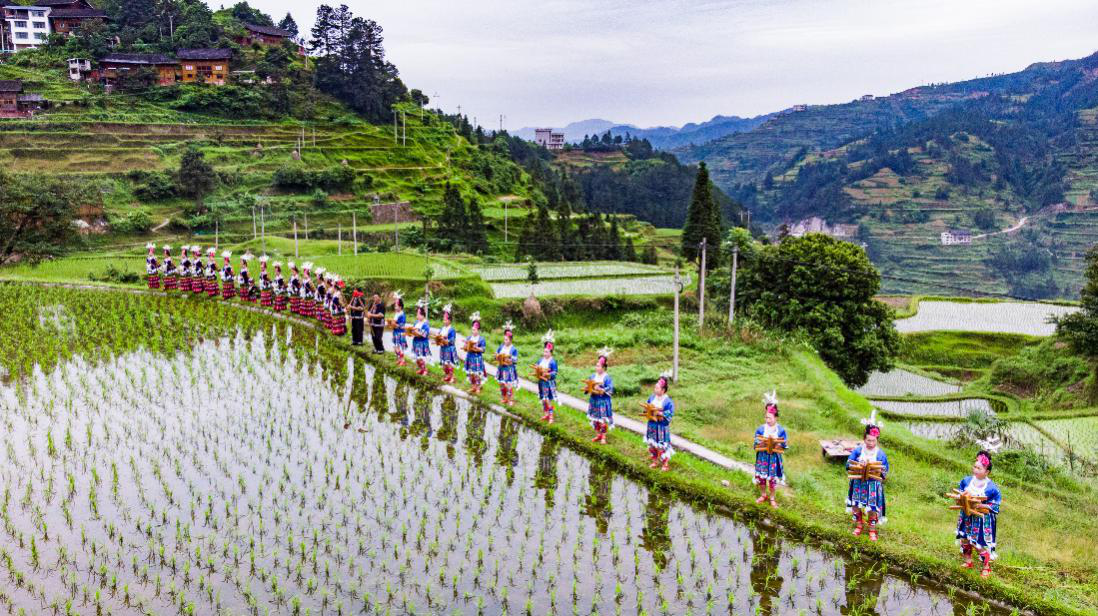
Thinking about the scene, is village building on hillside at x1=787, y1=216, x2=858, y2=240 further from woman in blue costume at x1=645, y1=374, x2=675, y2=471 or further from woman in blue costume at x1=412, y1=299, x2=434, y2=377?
woman in blue costume at x1=645, y1=374, x2=675, y2=471

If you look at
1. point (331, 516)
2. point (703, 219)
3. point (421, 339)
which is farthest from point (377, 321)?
point (703, 219)

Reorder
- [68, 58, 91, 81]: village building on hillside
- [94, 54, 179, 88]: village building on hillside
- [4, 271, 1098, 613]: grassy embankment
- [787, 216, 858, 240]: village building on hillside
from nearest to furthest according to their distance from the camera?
[4, 271, 1098, 613]: grassy embankment < [94, 54, 179, 88]: village building on hillside < [68, 58, 91, 81]: village building on hillside < [787, 216, 858, 240]: village building on hillside

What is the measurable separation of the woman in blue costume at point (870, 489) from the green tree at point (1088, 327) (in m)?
14.3

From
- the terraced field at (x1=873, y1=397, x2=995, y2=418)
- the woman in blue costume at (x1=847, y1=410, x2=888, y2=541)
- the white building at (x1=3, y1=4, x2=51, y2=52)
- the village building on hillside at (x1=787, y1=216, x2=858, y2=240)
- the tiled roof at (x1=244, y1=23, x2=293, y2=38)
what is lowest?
the terraced field at (x1=873, y1=397, x2=995, y2=418)

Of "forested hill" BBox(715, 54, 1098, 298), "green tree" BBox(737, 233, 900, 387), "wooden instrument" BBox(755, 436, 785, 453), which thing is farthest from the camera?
"forested hill" BBox(715, 54, 1098, 298)

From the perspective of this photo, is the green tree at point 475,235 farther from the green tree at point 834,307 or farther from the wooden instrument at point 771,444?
the wooden instrument at point 771,444

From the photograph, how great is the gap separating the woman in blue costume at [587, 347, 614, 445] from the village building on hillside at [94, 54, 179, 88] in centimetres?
6906

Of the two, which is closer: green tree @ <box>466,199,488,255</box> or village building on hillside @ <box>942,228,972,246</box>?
green tree @ <box>466,199,488,255</box>

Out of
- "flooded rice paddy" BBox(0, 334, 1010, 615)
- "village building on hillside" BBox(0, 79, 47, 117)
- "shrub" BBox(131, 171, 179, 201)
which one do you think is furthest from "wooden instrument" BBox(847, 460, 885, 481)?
"village building on hillside" BBox(0, 79, 47, 117)

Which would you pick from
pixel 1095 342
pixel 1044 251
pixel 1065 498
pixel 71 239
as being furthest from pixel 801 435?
pixel 1044 251

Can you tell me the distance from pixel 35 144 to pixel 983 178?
127 metres

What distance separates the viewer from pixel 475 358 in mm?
16047

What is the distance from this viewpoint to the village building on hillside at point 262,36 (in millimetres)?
83625

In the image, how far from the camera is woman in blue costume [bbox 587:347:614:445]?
13.1 m
